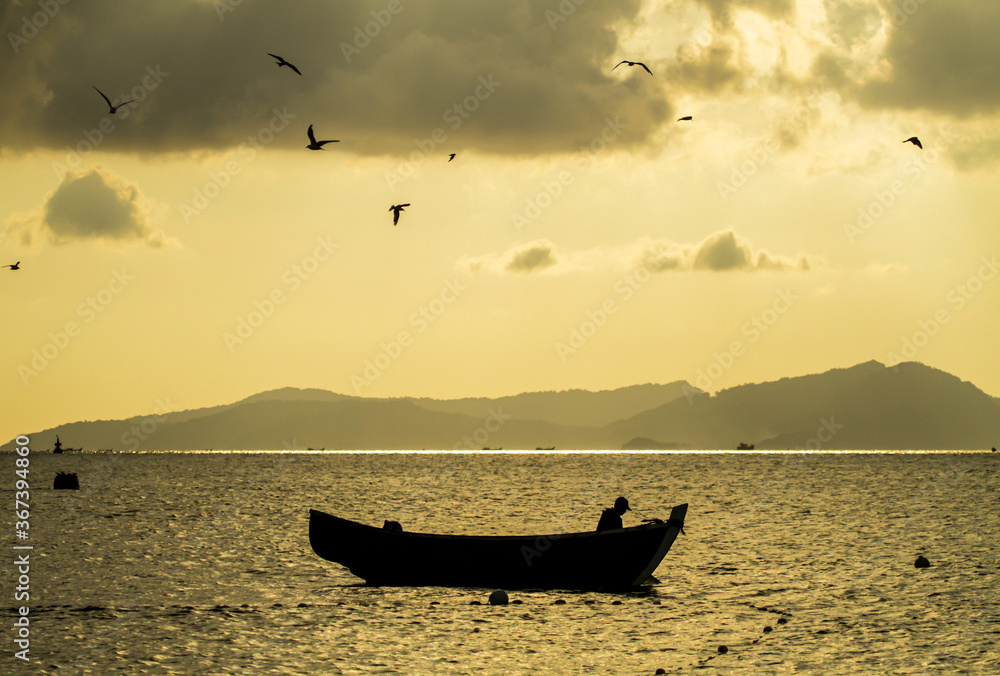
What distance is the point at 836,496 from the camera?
77.1 m

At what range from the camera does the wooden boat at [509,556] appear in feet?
86.1

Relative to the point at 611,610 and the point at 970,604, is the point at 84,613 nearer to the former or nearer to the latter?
the point at 611,610

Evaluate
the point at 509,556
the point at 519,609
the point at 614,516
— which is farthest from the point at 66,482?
the point at 519,609

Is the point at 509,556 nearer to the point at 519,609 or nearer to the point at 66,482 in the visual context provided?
the point at 519,609

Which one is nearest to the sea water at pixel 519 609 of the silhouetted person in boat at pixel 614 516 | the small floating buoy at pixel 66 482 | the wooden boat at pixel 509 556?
the wooden boat at pixel 509 556

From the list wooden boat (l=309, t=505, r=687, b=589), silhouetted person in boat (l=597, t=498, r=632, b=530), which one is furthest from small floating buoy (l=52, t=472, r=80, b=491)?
silhouetted person in boat (l=597, t=498, r=632, b=530)

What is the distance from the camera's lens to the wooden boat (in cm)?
2623

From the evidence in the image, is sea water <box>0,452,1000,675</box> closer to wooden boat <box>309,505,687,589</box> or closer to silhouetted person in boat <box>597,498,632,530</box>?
wooden boat <box>309,505,687,589</box>

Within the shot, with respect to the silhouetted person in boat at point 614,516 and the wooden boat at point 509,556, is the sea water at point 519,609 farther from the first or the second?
the silhouetted person in boat at point 614,516

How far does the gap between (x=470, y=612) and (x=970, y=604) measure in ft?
41.3

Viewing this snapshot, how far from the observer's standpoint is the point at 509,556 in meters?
26.9

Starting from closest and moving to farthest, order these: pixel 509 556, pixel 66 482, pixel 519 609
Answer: pixel 519 609, pixel 509 556, pixel 66 482

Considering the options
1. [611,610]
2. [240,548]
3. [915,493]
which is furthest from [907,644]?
[915,493]

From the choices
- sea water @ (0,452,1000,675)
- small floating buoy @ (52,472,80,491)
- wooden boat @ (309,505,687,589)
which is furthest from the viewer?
small floating buoy @ (52,472,80,491)
